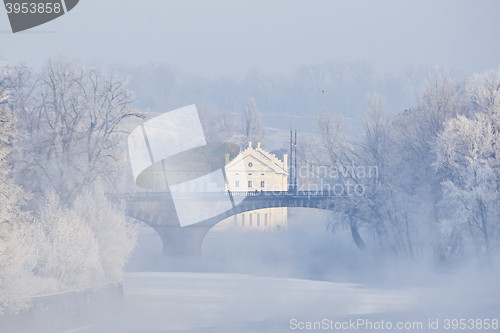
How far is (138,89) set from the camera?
4262 inches

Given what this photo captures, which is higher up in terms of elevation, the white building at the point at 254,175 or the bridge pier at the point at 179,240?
the white building at the point at 254,175

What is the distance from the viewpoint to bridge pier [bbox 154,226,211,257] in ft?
153

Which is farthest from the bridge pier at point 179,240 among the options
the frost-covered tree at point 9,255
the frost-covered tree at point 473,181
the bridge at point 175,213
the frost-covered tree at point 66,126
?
the frost-covered tree at point 9,255

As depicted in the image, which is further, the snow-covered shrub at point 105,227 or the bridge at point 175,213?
the bridge at point 175,213

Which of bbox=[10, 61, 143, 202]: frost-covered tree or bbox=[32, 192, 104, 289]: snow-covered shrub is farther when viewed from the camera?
bbox=[10, 61, 143, 202]: frost-covered tree

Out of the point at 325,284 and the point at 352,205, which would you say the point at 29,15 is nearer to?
the point at 325,284

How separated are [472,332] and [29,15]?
23691 mm

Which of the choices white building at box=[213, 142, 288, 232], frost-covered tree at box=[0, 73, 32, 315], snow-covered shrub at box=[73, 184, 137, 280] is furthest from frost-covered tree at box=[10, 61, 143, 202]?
white building at box=[213, 142, 288, 232]

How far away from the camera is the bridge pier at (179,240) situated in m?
46.5

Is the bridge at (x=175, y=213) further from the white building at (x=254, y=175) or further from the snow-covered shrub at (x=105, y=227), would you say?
the white building at (x=254, y=175)

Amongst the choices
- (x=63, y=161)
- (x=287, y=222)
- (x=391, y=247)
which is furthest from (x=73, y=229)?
(x=287, y=222)

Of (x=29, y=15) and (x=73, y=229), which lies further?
(x=29, y=15)

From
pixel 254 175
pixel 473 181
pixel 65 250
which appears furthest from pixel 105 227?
pixel 254 175

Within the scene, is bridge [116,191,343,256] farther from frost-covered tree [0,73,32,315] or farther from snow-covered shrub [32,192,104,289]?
frost-covered tree [0,73,32,315]
